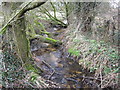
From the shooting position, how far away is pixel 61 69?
240 inches

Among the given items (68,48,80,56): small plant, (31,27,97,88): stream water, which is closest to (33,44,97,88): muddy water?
(31,27,97,88): stream water

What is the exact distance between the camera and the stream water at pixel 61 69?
16.2ft

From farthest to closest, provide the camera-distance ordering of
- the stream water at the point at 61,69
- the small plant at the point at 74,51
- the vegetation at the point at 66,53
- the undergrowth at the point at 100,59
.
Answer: the small plant at the point at 74,51 → the stream water at the point at 61,69 → the undergrowth at the point at 100,59 → the vegetation at the point at 66,53

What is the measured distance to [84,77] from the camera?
16.9ft

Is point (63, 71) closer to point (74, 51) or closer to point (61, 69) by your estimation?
point (61, 69)

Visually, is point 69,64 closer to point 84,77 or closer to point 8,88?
point 84,77

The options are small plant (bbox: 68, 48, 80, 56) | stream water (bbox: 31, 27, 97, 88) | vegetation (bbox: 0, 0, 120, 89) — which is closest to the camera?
vegetation (bbox: 0, 0, 120, 89)

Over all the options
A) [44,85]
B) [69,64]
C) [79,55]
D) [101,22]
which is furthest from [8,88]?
[101,22]

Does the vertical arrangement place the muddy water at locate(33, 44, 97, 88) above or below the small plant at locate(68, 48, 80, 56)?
below

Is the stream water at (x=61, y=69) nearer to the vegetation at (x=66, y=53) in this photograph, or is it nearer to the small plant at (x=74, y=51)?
the vegetation at (x=66, y=53)

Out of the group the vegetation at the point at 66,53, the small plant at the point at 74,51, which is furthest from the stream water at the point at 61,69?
the small plant at the point at 74,51

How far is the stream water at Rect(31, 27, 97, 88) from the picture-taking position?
4949mm

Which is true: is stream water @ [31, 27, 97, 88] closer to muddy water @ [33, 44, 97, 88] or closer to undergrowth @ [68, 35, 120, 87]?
muddy water @ [33, 44, 97, 88]

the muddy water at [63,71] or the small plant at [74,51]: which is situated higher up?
the small plant at [74,51]
